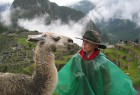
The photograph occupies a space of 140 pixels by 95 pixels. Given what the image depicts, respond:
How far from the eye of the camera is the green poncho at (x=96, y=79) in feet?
26.5

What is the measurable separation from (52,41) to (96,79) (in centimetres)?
119

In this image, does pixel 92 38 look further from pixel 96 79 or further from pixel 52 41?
pixel 52 41

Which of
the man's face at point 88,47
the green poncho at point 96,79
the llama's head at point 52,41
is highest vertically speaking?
the llama's head at point 52,41

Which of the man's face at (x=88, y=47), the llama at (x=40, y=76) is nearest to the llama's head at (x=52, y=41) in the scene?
the llama at (x=40, y=76)

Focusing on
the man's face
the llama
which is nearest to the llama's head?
the llama

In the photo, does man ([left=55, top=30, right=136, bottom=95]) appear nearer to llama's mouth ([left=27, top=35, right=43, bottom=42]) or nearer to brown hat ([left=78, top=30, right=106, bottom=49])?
brown hat ([left=78, top=30, right=106, bottom=49])

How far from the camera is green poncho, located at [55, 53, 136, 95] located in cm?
808

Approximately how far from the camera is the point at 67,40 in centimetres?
768

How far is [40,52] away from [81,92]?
1246 mm

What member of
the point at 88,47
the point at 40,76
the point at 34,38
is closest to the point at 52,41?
the point at 34,38

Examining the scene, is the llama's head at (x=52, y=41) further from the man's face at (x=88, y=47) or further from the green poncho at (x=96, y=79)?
the green poncho at (x=96, y=79)

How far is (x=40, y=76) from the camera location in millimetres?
7539

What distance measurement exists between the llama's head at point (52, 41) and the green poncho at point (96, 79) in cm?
75

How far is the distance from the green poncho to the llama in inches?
30.5
